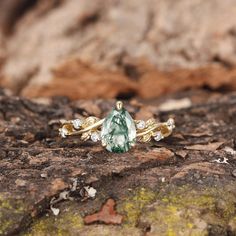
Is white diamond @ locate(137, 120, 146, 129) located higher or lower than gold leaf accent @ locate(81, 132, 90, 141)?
higher

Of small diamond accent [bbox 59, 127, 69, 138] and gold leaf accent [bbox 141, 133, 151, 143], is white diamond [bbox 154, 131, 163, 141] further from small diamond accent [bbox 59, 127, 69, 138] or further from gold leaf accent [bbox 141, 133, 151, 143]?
small diamond accent [bbox 59, 127, 69, 138]

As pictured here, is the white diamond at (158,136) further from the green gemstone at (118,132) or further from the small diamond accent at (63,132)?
the small diamond accent at (63,132)

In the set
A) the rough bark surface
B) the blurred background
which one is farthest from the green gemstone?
the blurred background

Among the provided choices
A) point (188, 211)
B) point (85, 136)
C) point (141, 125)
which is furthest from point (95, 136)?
point (188, 211)

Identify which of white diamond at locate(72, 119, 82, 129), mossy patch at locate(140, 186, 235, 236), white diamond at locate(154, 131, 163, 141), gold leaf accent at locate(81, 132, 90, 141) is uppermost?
white diamond at locate(72, 119, 82, 129)

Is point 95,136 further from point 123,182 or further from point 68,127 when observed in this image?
point 123,182

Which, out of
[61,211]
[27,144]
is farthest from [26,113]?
[61,211]
